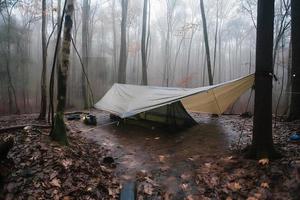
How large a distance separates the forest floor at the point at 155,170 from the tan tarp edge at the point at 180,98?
1149mm

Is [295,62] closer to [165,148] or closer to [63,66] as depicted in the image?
[165,148]

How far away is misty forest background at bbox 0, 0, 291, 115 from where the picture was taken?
14.0m

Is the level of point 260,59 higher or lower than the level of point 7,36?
lower

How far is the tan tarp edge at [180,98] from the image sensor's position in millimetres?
5625

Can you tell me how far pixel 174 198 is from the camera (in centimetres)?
296

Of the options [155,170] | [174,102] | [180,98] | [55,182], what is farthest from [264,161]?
[174,102]

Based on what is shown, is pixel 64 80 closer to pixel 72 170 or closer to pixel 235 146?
pixel 72 170

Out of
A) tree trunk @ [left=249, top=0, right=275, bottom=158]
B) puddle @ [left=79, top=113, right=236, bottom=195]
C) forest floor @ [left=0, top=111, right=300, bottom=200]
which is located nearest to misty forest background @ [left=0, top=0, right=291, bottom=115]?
puddle @ [left=79, top=113, right=236, bottom=195]

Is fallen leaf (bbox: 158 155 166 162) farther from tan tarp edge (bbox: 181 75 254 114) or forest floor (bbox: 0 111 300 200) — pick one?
tan tarp edge (bbox: 181 75 254 114)

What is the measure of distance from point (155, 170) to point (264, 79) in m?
2.09

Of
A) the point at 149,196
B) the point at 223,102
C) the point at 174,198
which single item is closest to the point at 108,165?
the point at 149,196

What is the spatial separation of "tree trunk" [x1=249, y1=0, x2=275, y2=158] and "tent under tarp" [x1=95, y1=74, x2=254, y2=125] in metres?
1.92

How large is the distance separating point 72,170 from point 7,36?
13189 millimetres

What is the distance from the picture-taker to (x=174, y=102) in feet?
20.2
